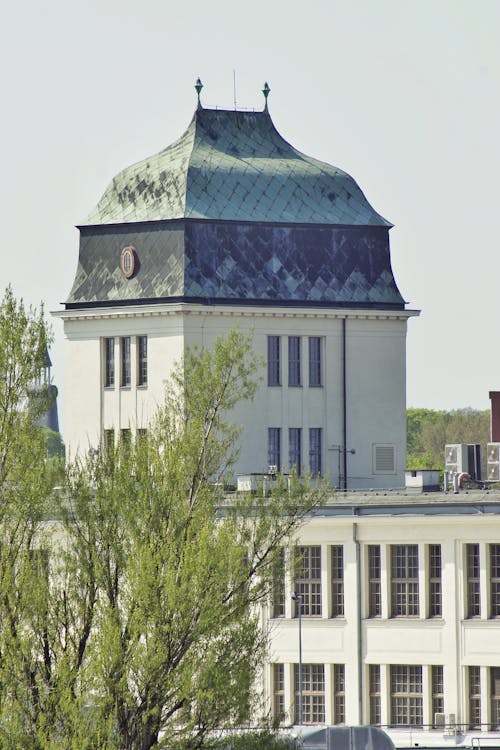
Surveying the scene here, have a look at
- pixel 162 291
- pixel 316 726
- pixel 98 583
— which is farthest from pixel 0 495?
pixel 162 291

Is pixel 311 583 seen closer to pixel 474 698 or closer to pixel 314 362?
pixel 474 698

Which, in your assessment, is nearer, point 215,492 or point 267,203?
point 215,492

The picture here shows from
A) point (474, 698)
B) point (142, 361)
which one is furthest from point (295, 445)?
point (474, 698)

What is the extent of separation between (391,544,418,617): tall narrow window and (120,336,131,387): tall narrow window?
29358mm

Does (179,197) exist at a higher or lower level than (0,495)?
higher

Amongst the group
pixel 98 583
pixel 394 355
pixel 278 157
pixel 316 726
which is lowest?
pixel 316 726

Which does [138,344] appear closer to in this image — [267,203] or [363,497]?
[267,203]

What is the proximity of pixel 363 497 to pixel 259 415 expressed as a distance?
23.3m

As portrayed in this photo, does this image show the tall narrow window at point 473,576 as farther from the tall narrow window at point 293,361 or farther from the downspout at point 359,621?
the tall narrow window at point 293,361

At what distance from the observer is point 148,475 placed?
6375cm

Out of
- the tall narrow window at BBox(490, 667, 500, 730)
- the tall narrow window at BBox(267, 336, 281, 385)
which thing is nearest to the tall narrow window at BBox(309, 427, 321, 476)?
the tall narrow window at BBox(267, 336, 281, 385)

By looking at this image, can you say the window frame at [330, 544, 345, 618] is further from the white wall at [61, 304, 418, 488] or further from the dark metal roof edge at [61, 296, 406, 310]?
the dark metal roof edge at [61, 296, 406, 310]

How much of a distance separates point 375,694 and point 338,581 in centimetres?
397

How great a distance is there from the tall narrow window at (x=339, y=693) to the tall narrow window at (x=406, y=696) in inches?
76.3
